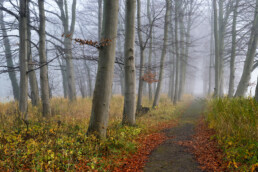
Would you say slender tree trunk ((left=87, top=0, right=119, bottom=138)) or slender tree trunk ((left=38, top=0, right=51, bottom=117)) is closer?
slender tree trunk ((left=87, top=0, right=119, bottom=138))

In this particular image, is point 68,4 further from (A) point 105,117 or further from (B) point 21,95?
(A) point 105,117

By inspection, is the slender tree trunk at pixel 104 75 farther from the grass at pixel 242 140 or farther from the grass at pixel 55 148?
the grass at pixel 242 140

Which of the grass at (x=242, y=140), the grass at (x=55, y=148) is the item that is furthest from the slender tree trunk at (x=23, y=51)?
the grass at (x=242, y=140)

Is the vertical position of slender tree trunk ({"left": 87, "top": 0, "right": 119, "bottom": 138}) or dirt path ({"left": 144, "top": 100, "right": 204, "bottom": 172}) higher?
slender tree trunk ({"left": 87, "top": 0, "right": 119, "bottom": 138})

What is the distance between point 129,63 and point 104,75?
204 centimetres

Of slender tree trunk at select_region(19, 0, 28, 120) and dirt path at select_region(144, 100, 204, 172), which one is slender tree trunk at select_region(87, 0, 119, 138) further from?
slender tree trunk at select_region(19, 0, 28, 120)

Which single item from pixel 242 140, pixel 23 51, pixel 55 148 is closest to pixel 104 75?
pixel 55 148

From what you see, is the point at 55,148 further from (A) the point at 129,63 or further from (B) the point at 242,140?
(B) the point at 242,140

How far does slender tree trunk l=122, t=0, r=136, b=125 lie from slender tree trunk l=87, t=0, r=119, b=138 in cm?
177

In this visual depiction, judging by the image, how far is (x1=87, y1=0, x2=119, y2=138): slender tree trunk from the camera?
165 inches

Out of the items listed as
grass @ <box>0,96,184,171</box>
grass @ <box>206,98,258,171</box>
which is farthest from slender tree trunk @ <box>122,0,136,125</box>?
grass @ <box>206,98,258,171</box>

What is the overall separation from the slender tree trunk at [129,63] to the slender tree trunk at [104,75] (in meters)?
1.77

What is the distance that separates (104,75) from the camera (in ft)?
13.7

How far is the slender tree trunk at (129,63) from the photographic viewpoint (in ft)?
19.7
